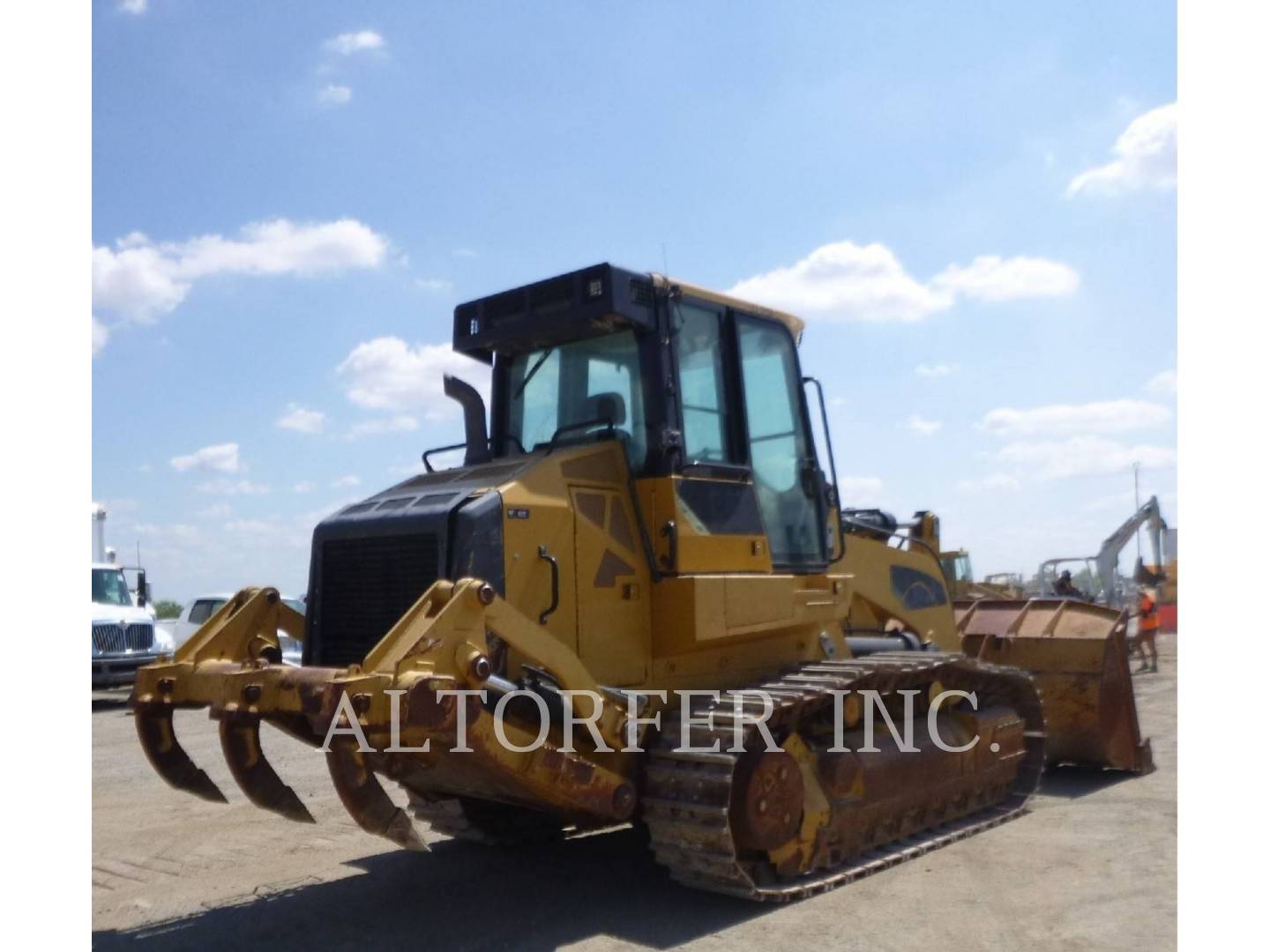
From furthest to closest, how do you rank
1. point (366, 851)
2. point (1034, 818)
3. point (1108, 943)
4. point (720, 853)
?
point (1034, 818) < point (366, 851) < point (720, 853) < point (1108, 943)

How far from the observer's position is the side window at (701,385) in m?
6.51

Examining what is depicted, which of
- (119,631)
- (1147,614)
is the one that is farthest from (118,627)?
(1147,614)

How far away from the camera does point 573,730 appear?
18.4 feet

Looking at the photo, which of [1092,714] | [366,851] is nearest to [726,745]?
[366,851]

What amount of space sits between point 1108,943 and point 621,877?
257 cm

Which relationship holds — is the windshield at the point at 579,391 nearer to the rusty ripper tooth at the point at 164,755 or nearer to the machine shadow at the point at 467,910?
the machine shadow at the point at 467,910

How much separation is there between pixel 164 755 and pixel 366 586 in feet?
4.27

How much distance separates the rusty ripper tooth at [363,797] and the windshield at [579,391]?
2.32 m

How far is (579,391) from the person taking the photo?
266 inches

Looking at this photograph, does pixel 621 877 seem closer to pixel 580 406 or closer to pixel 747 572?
pixel 747 572

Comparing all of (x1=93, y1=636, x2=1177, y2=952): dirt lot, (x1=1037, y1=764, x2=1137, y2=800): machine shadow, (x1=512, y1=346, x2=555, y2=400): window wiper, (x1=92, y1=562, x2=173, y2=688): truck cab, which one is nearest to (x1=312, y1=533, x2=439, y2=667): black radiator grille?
(x1=93, y1=636, x2=1177, y2=952): dirt lot

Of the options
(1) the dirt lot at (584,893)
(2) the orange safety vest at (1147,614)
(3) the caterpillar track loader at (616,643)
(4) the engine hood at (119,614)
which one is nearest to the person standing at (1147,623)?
(2) the orange safety vest at (1147,614)

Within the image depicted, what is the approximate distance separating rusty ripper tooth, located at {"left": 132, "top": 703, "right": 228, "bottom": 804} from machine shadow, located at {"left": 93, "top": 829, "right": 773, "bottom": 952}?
2.19ft

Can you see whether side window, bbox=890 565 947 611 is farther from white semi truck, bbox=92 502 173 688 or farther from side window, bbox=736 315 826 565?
white semi truck, bbox=92 502 173 688
